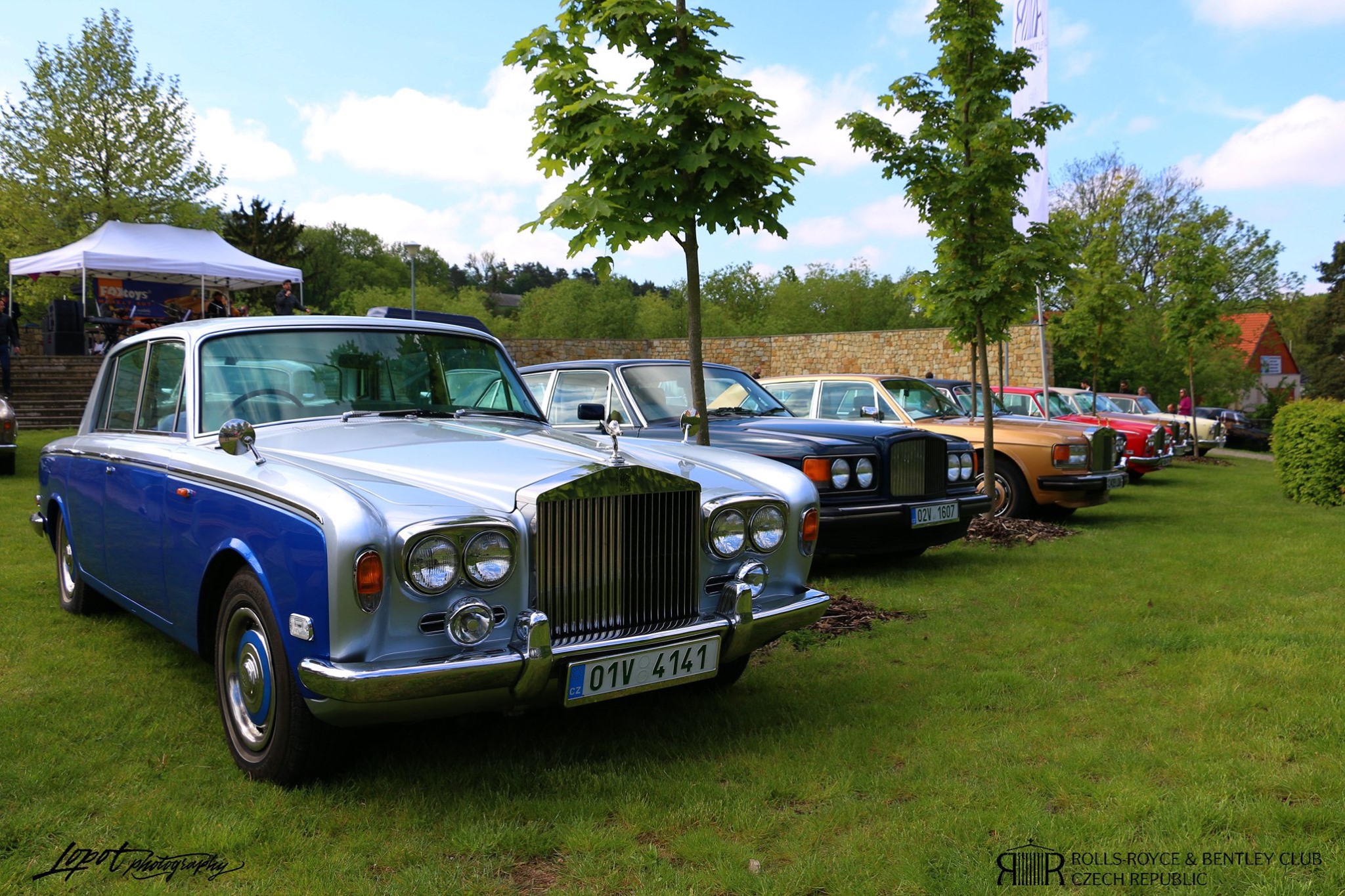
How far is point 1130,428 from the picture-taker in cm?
1611

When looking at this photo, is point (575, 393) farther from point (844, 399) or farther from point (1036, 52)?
point (1036, 52)

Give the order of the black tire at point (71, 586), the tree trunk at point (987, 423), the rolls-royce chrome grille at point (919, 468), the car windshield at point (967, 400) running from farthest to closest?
the car windshield at point (967, 400) → the tree trunk at point (987, 423) → the rolls-royce chrome grille at point (919, 468) → the black tire at point (71, 586)

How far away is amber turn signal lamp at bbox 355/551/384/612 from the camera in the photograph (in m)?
2.78

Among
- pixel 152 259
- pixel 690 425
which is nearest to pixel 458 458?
pixel 690 425

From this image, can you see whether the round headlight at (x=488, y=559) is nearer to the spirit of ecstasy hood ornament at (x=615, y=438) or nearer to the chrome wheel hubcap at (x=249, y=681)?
the spirit of ecstasy hood ornament at (x=615, y=438)

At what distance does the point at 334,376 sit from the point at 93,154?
2749 cm

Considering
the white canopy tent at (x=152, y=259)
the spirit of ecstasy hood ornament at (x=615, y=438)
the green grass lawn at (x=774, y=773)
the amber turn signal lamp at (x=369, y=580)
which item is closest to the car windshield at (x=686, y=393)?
the green grass lawn at (x=774, y=773)

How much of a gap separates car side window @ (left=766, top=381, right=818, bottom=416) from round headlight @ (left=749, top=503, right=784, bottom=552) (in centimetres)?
658

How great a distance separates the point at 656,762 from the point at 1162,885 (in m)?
1.66

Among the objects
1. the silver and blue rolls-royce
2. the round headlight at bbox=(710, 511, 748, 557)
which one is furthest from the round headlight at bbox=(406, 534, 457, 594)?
the round headlight at bbox=(710, 511, 748, 557)

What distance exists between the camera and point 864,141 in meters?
9.40

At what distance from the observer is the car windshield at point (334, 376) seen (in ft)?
13.2

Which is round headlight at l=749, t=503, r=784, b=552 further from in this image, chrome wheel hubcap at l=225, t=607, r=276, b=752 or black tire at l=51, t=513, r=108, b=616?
black tire at l=51, t=513, r=108, b=616

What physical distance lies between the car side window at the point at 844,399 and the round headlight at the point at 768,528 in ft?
21.4
